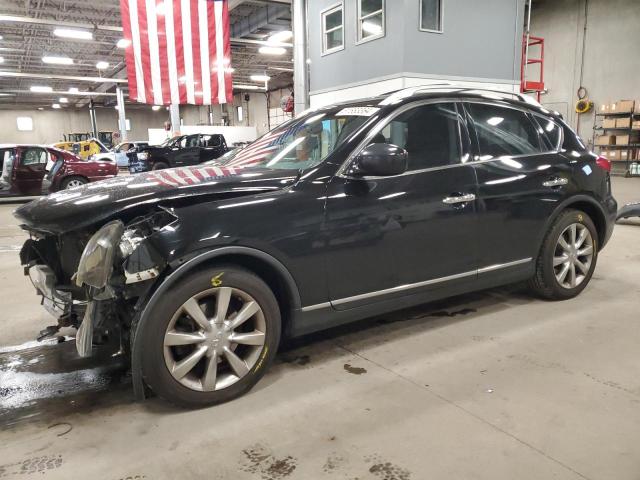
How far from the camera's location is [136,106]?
42.7 metres

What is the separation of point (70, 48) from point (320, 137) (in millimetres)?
23297

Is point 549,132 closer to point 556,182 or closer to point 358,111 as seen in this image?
point 556,182

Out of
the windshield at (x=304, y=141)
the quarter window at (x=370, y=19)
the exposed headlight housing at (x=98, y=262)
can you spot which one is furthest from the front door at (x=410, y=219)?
the quarter window at (x=370, y=19)

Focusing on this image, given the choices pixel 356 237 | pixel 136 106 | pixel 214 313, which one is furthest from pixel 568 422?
pixel 136 106

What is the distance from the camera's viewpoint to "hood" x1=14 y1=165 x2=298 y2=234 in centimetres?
230

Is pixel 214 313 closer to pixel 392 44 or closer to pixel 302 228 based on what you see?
pixel 302 228

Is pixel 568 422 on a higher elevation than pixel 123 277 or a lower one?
lower

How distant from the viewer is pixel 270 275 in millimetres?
2529

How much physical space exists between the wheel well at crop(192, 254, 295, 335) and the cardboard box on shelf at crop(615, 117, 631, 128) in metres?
16.6

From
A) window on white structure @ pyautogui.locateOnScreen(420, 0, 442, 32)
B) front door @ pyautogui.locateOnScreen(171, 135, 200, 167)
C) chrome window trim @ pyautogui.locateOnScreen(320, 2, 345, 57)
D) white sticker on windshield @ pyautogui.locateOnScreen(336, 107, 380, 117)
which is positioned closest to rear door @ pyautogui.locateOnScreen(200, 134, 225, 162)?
front door @ pyautogui.locateOnScreen(171, 135, 200, 167)

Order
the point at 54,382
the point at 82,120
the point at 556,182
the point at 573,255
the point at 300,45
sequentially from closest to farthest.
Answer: the point at 54,382 → the point at 556,182 → the point at 573,255 → the point at 300,45 → the point at 82,120

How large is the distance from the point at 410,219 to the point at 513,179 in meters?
0.95

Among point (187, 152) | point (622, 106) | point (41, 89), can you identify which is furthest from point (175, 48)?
point (41, 89)

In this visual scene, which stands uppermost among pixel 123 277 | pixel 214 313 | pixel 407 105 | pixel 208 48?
pixel 208 48
